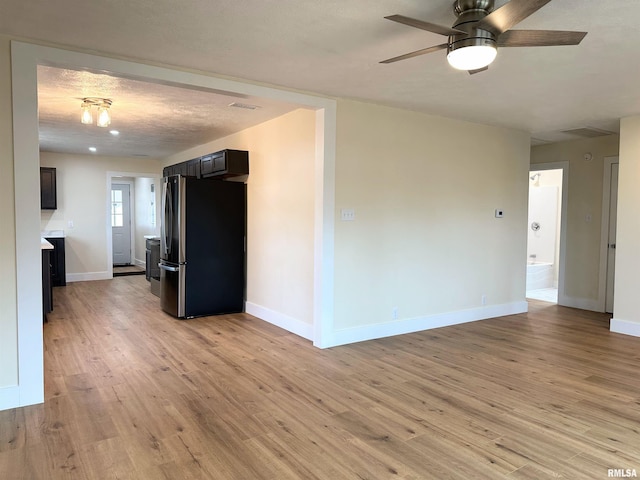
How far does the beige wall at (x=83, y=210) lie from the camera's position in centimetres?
812

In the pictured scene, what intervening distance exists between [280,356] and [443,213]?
8.23 ft

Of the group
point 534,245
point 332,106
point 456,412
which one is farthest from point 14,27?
point 534,245

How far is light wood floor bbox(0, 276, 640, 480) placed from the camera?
2277mm

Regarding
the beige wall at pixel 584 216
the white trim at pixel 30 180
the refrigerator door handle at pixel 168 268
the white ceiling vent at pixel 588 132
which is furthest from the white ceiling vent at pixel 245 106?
the beige wall at pixel 584 216

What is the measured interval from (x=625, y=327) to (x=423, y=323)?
2298 millimetres

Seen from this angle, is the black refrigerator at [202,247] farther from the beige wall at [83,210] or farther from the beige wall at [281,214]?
the beige wall at [83,210]

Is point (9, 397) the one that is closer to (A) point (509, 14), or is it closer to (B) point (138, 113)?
(B) point (138, 113)

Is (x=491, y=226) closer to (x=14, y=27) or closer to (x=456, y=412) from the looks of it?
(x=456, y=412)

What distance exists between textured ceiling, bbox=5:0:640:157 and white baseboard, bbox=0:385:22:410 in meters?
2.25

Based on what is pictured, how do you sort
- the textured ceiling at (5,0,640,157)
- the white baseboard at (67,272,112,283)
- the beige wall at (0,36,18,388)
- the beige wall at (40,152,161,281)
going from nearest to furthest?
1. the textured ceiling at (5,0,640,157)
2. the beige wall at (0,36,18,388)
3. the beige wall at (40,152,161,281)
4. the white baseboard at (67,272,112,283)

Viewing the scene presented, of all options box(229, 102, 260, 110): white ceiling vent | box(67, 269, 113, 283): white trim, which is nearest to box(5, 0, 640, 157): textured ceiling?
box(229, 102, 260, 110): white ceiling vent

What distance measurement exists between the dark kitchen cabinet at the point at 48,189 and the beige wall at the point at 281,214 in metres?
4.24

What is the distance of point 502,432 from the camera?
8.64 ft

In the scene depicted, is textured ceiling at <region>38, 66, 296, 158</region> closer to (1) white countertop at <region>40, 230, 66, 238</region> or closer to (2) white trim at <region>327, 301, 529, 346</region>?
(1) white countertop at <region>40, 230, 66, 238</region>
